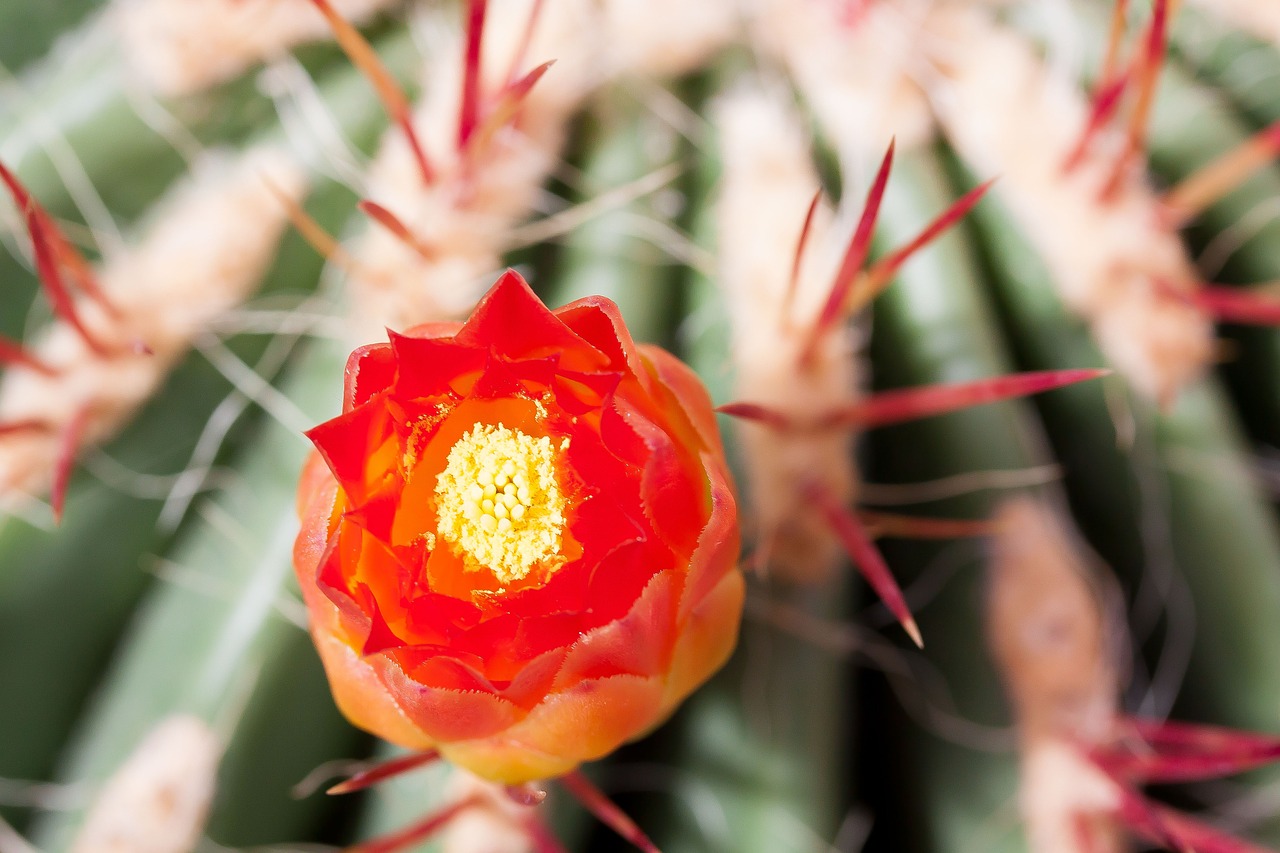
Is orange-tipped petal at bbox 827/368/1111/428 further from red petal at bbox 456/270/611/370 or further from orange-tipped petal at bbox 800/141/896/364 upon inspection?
red petal at bbox 456/270/611/370

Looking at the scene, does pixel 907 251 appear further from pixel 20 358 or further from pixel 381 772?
pixel 20 358

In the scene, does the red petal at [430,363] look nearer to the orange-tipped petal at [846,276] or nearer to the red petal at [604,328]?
the red petal at [604,328]

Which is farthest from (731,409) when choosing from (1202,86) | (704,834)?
(1202,86)

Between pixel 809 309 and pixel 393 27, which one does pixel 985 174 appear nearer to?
pixel 809 309

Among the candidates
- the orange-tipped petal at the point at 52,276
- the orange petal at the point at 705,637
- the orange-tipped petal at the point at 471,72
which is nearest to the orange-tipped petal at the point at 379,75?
the orange-tipped petal at the point at 471,72

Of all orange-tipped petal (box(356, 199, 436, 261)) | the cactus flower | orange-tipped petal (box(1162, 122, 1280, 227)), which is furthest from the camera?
orange-tipped petal (box(1162, 122, 1280, 227))

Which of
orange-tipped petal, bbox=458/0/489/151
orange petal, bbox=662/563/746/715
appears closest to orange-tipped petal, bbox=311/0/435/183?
orange-tipped petal, bbox=458/0/489/151
